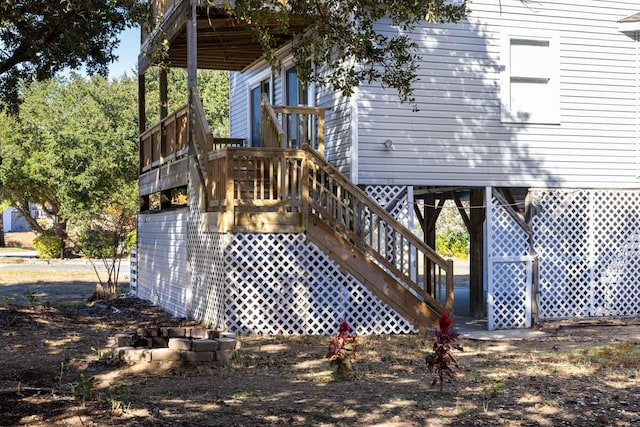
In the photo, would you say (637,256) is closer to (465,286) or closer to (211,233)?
(211,233)

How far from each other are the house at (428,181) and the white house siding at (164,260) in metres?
0.10

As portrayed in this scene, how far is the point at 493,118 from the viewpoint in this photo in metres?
14.8

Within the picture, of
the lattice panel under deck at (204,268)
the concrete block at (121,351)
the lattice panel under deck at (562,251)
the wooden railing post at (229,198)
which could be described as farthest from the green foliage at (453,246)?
the concrete block at (121,351)

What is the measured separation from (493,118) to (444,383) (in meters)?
7.25

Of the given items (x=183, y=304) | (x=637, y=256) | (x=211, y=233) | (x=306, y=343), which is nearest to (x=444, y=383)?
(x=306, y=343)

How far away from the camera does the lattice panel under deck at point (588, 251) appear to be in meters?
15.3

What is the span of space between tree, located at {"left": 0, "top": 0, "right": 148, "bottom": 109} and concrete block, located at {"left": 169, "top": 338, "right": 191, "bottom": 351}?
5.89 m

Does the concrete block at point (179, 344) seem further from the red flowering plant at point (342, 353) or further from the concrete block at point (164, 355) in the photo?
the red flowering plant at point (342, 353)

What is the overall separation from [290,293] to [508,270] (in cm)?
453

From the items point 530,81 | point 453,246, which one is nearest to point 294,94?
point 530,81

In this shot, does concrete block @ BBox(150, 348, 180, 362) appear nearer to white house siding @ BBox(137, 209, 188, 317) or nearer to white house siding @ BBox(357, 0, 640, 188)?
white house siding @ BBox(357, 0, 640, 188)

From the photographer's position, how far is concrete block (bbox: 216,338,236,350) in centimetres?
956

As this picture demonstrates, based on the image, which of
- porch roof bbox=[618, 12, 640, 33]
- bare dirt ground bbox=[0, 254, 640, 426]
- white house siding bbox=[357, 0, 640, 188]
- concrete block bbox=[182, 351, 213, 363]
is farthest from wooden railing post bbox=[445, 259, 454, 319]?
porch roof bbox=[618, 12, 640, 33]

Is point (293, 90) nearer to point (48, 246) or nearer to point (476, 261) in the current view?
point (476, 261)
